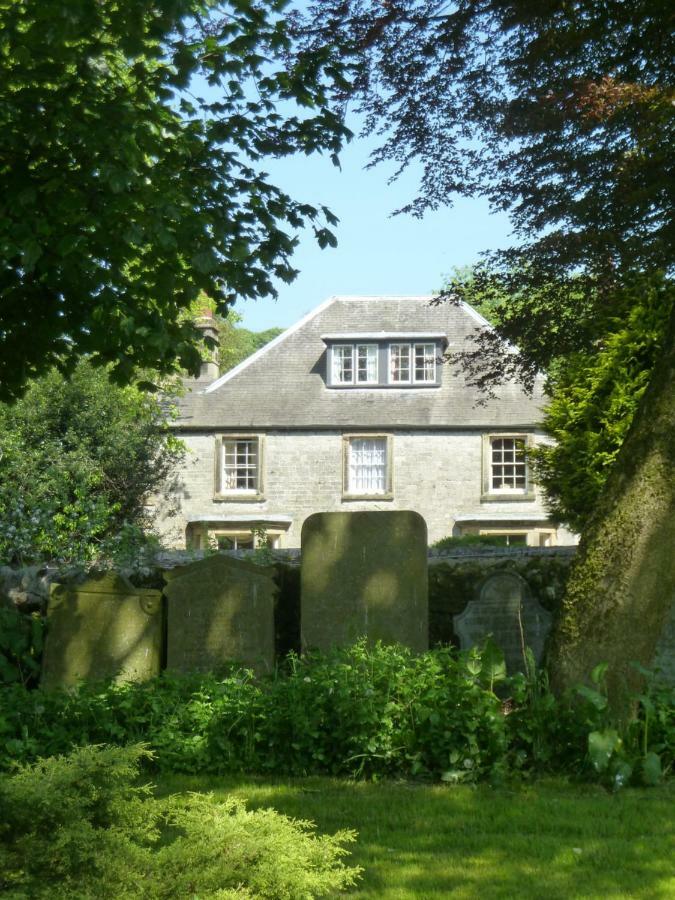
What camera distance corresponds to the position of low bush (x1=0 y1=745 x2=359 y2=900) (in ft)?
11.9

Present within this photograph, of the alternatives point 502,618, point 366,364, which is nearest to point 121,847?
point 502,618

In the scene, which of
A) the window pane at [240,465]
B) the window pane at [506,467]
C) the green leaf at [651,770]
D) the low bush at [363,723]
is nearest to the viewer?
the green leaf at [651,770]

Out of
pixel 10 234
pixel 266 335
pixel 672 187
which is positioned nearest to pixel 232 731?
pixel 10 234

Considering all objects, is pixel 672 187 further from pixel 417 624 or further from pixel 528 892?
pixel 528 892

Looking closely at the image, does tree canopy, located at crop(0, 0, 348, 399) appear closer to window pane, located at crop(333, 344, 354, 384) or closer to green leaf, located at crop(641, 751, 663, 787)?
green leaf, located at crop(641, 751, 663, 787)

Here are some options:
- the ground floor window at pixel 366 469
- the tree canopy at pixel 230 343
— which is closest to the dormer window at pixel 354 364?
the ground floor window at pixel 366 469

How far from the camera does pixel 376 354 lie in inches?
1257

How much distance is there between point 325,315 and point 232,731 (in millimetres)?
26626

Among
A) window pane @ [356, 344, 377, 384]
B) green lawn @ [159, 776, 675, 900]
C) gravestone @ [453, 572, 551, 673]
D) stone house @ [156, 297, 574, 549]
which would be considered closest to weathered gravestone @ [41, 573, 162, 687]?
green lawn @ [159, 776, 675, 900]

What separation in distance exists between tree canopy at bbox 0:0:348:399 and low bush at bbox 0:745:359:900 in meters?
5.04

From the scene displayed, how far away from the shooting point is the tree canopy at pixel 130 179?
27.6ft

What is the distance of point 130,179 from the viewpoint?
8.09 m

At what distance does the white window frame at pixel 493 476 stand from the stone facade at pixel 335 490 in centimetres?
15

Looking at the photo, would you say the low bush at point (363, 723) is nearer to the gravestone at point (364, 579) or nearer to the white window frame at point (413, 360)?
the gravestone at point (364, 579)
